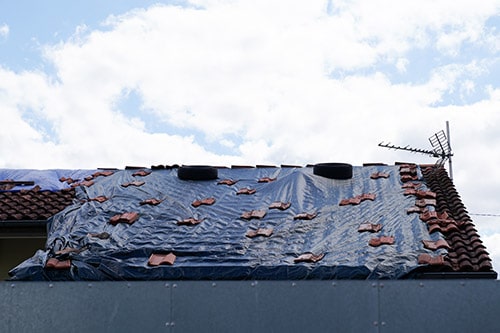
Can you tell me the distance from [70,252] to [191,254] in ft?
4.74

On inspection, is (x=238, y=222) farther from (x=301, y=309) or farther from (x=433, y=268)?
(x=433, y=268)

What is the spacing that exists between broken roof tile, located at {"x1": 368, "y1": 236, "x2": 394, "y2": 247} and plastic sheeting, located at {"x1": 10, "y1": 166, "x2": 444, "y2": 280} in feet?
0.23

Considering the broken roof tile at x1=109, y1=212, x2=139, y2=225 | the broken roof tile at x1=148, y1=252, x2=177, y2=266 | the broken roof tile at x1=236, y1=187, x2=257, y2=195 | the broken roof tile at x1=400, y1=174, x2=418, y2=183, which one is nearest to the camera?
the broken roof tile at x1=148, y1=252, x2=177, y2=266

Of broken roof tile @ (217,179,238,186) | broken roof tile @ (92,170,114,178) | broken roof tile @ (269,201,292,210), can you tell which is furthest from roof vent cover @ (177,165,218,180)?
broken roof tile @ (269,201,292,210)

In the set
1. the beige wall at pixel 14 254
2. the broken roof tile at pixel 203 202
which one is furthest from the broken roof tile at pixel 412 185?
the beige wall at pixel 14 254

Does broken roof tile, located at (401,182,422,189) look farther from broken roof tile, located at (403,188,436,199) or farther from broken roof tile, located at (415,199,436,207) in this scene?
broken roof tile, located at (415,199,436,207)

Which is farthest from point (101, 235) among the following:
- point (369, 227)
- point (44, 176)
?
point (369, 227)

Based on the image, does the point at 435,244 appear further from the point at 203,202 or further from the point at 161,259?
the point at 203,202

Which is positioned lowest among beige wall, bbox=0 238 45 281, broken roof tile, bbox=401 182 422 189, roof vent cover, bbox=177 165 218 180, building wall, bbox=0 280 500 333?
building wall, bbox=0 280 500 333

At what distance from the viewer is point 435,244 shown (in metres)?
8.35

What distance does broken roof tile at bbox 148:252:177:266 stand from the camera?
836 cm

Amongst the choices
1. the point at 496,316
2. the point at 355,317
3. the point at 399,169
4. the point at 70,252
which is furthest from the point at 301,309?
the point at 399,169

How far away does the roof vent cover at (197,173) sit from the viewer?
1128 centimetres

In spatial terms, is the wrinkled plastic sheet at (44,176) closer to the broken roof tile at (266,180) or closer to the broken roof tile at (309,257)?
the broken roof tile at (266,180)
